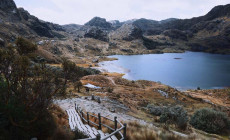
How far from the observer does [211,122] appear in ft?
43.2

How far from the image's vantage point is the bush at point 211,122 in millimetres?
12656

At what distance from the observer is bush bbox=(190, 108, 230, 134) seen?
12656 millimetres

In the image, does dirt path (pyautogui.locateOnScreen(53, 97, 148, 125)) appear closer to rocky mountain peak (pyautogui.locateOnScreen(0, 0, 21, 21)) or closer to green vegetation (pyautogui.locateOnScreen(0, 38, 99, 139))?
green vegetation (pyautogui.locateOnScreen(0, 38, 99, 139))

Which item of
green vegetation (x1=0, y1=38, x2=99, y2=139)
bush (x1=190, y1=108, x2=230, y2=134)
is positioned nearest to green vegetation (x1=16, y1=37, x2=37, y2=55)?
green vegetation (x1=0, y1=38, x2=99, y2=139)

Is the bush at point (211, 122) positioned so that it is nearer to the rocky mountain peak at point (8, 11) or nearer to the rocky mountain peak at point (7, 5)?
the rocky mountain peak at point (8, 11)

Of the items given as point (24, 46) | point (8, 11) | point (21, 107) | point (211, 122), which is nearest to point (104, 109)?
point (24, 46)

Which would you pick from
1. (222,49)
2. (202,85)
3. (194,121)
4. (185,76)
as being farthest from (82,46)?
(222,49)

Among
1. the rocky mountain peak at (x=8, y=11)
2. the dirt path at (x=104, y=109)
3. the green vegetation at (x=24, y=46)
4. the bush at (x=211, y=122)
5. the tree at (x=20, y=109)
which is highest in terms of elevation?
the rocky mountain peak at (x=8, y=11)

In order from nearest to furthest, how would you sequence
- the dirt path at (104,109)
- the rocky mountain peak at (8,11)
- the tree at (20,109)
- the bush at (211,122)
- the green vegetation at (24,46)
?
the tree at (20,109) → the green vegetation at (24,46) → the bush at (211,122) → the dirt path at (104,109) → the rocky mountain peak at (8,11)

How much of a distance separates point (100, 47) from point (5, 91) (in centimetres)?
15862

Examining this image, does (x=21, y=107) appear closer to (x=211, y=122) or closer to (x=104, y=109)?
(x=104, y=109)

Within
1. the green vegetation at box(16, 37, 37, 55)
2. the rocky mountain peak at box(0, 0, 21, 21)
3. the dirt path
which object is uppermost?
the rocky mountain peak at box(0, 0, 21, 21)

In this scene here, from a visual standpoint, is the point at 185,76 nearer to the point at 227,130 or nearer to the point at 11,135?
the point at 227,130

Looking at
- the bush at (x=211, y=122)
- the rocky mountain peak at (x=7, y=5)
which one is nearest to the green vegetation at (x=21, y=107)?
the bush at (x=211, y=122)
